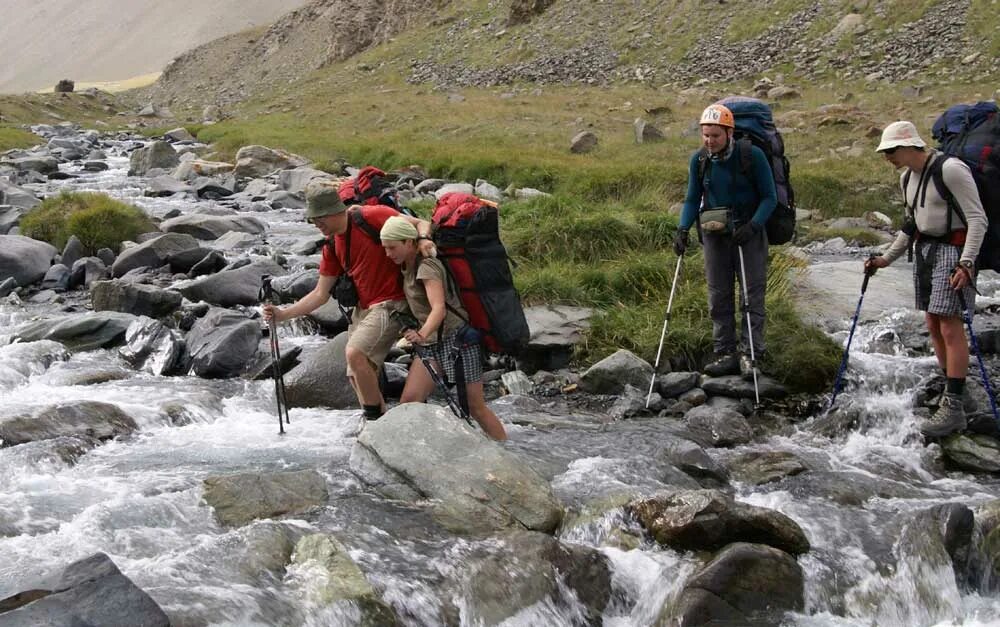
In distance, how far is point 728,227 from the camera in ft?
30.9

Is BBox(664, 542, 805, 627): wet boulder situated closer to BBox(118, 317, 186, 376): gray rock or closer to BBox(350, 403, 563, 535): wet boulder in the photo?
BBox(350, 403, 563, 535): wet boulder

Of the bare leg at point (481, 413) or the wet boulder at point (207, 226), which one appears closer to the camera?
the bare leg at point (481, 413)

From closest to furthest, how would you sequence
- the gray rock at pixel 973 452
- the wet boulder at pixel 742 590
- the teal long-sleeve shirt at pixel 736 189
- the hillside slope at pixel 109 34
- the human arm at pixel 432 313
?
the wet boulder at pixel 742 590, the human arm at pixel 432 313, the gray rock at pixel 973 452, the teal long-sleeve shirt at pixel 736 189, the hillside slope at pixel 109 34

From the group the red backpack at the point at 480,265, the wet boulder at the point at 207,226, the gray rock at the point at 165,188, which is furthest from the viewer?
the gray rock at the point at 165,188

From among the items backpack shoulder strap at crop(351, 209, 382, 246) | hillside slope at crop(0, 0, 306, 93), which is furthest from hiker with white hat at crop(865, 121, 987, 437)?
hillside slope at crop(0, 0, 306, 93)

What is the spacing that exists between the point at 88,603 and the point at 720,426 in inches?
236

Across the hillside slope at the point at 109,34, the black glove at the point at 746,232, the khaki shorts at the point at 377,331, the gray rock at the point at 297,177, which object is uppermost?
the hillside slope at the point at 109,34

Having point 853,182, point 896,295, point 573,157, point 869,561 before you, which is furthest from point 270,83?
point 869,561

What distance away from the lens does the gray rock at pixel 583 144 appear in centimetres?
2569

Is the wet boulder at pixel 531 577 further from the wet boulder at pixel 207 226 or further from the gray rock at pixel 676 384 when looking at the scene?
the wet boulder at pixel 207 226

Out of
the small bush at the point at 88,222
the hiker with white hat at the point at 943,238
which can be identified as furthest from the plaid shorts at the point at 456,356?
the small bush at the point at 88,222

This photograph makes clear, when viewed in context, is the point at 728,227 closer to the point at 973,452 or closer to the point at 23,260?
the point at 973,452

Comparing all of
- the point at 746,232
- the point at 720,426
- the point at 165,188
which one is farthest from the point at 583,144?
the point at 720,426

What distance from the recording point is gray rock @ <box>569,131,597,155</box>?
25688 mm
